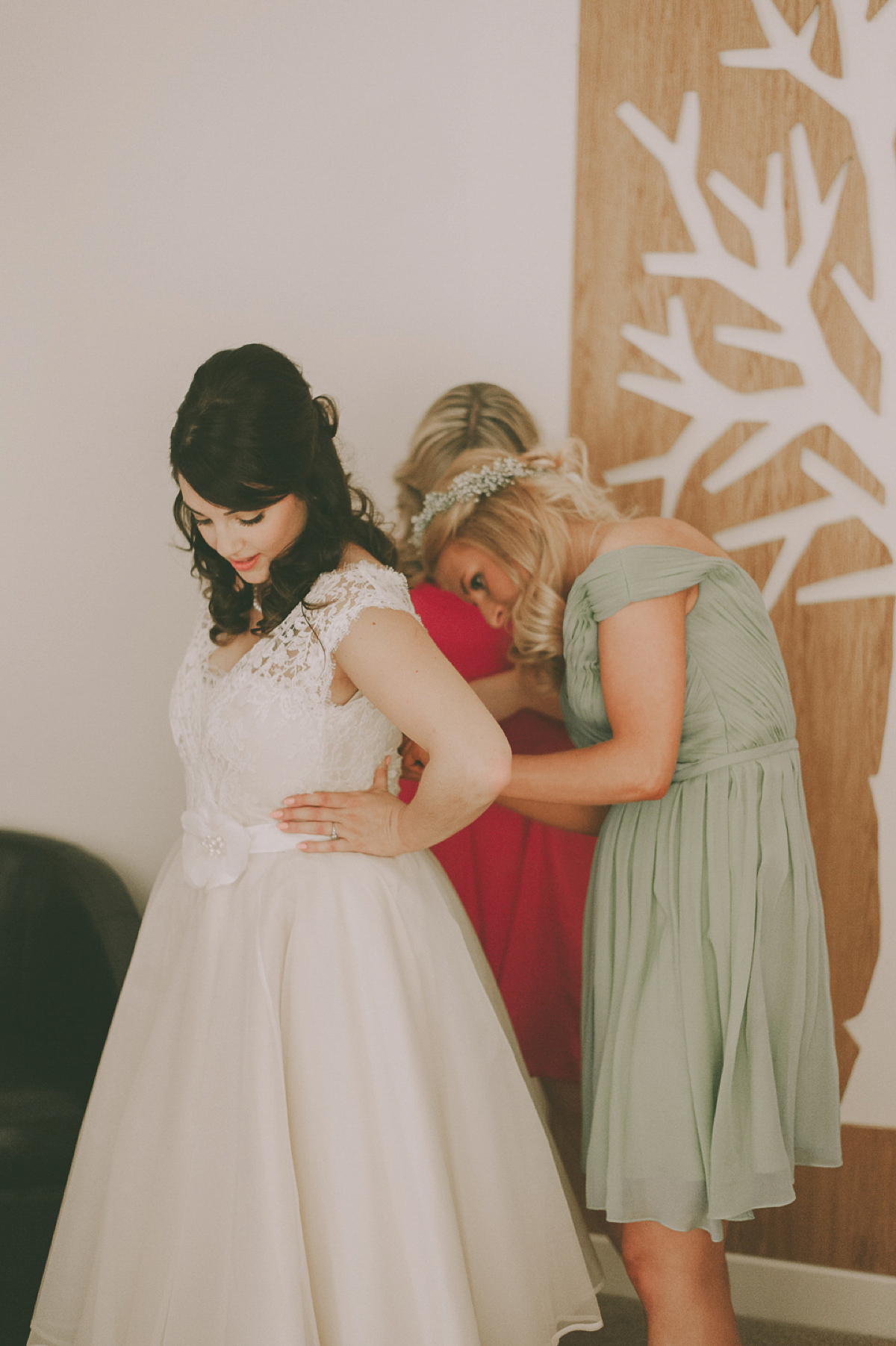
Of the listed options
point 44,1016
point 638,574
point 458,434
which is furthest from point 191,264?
point 44,1016

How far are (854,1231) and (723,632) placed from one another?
59.7 inches

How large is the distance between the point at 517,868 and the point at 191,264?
5.33ft

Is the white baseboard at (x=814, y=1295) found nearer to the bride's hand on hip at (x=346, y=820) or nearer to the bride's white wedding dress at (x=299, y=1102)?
the bride's white wedding dress at (x=299, y=1102)

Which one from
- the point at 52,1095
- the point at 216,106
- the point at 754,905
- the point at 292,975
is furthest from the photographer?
the point at 216,106

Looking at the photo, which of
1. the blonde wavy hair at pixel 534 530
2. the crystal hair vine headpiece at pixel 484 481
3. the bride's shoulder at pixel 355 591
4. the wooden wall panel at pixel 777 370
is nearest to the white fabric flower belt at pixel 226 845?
the bride's shoulder at pixel 355 591

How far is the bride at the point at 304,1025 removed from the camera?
1.21m

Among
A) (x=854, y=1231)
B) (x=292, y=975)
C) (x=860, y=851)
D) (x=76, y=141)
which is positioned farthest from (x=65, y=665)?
(x=854, y=1231)

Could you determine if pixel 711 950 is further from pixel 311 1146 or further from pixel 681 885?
pixel 311 1146

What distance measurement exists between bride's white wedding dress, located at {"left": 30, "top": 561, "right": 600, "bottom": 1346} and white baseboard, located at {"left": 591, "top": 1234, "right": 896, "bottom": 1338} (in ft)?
3.07

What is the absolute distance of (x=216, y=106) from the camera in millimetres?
2281

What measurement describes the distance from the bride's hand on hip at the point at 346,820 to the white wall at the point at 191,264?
116 centimetres

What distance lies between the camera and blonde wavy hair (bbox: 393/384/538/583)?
6.51 feet

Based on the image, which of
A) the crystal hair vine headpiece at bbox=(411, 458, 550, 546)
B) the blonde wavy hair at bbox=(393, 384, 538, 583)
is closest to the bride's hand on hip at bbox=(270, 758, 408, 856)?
the crystal hair vine headpiece at bbox=(411, 458, 550, 546)

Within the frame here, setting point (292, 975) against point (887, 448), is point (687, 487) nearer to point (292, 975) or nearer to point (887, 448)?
point (887, 448)
